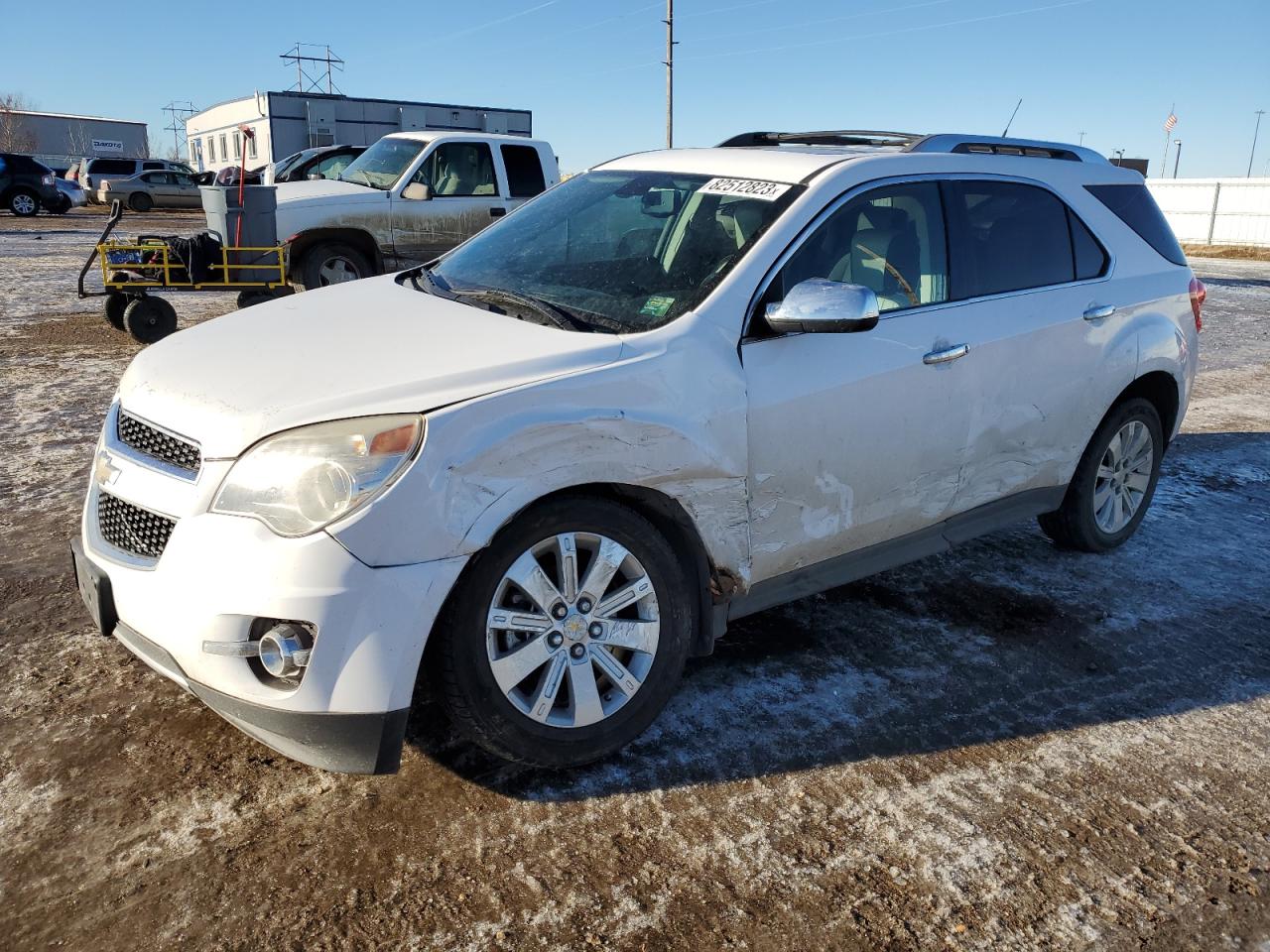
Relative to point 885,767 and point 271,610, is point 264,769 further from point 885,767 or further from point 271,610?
point 885,767

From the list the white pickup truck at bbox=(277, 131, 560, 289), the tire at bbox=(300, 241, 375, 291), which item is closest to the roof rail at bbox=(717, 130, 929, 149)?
the white pickup truck at bbox=(277, 131, 560, 289)

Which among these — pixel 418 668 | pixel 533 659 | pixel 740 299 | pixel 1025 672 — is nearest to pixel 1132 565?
pixel 1025 672

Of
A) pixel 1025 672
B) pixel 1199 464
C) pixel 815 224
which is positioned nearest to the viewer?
pixel 815 224

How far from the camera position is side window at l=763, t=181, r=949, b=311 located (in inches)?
138

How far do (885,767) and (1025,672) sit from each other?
3.19 feet

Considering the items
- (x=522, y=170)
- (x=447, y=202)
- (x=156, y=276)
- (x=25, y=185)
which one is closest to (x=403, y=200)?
(x=447, y=202)

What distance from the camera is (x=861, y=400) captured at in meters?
3.49

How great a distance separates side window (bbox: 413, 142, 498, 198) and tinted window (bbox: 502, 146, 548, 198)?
0.23 m

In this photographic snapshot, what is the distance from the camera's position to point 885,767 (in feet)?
10.3

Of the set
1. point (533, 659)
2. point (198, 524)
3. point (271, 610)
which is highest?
point (198, 524)

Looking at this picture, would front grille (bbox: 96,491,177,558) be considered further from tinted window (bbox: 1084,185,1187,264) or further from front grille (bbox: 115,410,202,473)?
tinted window (bbox: 1084,185,1187,264)

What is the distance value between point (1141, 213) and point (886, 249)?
1.89m

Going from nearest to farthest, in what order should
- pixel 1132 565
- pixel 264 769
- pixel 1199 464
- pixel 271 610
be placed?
pixel 271 610 → pixel 264 769 → pixel 1132 565 → pixel 1199 464

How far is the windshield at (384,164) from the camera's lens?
11594mm
